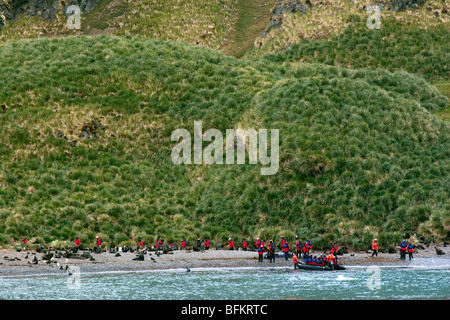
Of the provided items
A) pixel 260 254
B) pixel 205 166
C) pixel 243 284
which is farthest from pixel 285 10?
pixel 243 284

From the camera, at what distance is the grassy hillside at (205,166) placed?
164 feet

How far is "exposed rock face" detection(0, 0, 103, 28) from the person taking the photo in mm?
97750

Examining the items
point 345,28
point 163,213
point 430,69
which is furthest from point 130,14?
point 163,213

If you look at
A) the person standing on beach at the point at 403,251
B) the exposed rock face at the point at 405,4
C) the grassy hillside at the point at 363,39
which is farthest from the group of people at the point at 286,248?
the exposed rock face at the point at 405,4

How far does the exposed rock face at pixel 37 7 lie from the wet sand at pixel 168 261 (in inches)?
2447

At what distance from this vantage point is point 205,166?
59938mm

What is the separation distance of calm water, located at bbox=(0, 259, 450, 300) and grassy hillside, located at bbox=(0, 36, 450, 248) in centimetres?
840

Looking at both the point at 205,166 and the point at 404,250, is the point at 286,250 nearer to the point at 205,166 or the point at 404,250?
the point at 404,250

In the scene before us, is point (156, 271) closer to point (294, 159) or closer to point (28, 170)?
point (294, 159)

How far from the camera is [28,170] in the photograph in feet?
188

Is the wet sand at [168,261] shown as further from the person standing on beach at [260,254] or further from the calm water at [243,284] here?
the calm water at [243,284]

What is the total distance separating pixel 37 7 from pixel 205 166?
172ft

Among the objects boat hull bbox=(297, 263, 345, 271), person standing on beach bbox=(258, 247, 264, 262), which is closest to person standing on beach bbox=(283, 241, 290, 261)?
person standing on beach bbox=(258, 247, 264, 262)

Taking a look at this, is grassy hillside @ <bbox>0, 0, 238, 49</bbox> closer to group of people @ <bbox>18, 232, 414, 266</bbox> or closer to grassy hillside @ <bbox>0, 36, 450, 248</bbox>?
grassy hillside @ <bbox>0, 36, 450, 248</bbox>
